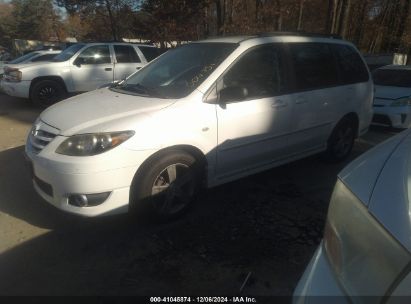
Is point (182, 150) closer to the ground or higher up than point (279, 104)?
closer to the ground

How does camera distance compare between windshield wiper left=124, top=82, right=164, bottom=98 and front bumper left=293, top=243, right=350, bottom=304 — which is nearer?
front bumper left=293, top=243, right=350, bottom=304

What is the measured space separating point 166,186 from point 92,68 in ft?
24.3

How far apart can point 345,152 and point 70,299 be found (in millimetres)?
4287

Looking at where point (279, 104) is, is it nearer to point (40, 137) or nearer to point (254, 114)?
point (254, 114)

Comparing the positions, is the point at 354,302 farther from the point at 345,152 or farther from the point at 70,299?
the point at 345,152

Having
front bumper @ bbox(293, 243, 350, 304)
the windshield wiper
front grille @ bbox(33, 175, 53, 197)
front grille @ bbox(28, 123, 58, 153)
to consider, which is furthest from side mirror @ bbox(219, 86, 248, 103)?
front bumper @ bbox(293, 243, 350, 304)

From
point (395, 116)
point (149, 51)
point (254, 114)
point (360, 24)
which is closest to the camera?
point (254, 114)

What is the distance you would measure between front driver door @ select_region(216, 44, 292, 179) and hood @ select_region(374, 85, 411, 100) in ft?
13.8

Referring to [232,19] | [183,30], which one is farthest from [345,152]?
[183,30]

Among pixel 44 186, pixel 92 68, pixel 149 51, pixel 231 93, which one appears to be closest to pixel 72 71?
pixel 92 68

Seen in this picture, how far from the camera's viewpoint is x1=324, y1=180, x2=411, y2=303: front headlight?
1151 millimetres

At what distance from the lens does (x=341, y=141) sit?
5.30 metres

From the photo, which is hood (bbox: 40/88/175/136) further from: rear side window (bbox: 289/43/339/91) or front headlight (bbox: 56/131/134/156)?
rear side window (bbox: 289/43/339/91)

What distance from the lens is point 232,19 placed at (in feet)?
52.9
